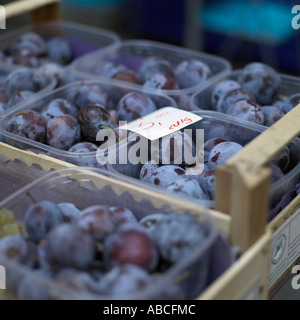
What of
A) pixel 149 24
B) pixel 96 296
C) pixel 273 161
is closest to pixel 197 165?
pixel 273 161

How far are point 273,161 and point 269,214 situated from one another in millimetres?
162

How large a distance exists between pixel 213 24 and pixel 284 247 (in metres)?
2.33

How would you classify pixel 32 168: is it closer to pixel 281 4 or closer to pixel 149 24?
pixel 281 4

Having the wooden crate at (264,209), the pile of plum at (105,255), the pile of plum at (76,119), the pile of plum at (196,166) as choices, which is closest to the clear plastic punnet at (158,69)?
the pile of plum at (76,119)

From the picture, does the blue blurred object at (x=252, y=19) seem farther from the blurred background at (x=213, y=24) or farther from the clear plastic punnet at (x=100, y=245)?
the clear plastic punnet at (x=100, y=245)

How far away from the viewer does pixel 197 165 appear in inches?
45.3

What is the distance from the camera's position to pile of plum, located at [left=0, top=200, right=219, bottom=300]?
0.72m

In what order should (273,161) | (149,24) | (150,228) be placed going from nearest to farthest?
1. (150,228)
2. (273,161)
3. (149,24)

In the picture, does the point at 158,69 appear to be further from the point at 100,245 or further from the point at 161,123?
the point at 100,245

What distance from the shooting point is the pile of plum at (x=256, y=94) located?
1.33 meters

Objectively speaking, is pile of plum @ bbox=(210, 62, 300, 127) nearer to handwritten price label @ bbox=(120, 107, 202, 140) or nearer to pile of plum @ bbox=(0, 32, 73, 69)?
handwritten price label @ bbox=(120, 107, 202, 140)

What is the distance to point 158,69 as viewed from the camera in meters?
1.62

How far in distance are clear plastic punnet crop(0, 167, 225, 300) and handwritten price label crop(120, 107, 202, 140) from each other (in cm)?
19

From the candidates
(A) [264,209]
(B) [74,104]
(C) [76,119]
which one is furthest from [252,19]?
(A) [264,209]
